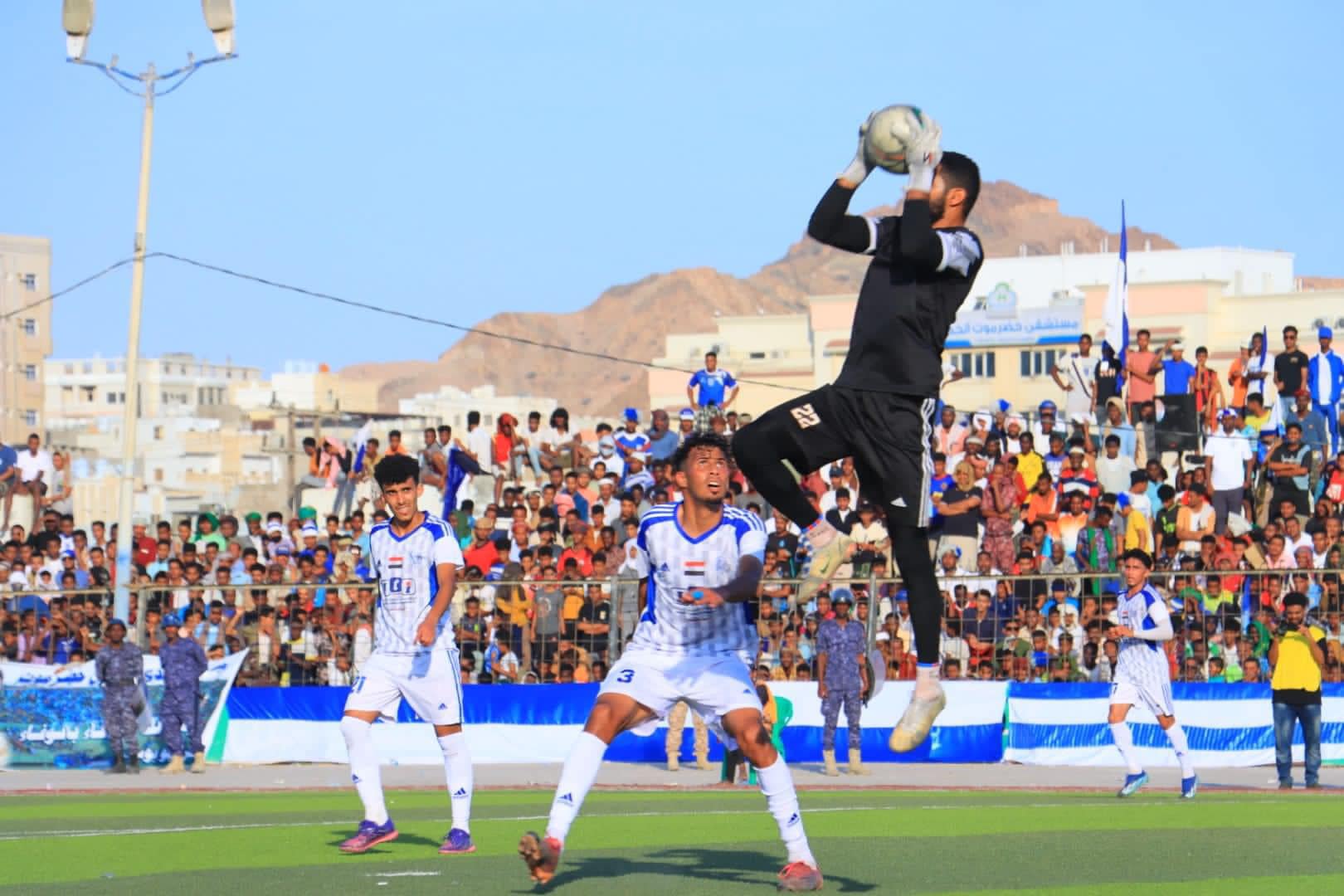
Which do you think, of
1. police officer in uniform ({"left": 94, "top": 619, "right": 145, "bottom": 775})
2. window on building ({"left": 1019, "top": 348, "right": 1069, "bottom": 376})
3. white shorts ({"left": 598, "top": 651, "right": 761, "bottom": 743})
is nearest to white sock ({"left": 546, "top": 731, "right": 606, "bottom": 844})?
white shorts ({"left": 598, "top": 651, "right": 761, "bottom": 743})

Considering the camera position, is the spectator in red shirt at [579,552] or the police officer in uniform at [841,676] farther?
the spectator in red shirt at [579,552]

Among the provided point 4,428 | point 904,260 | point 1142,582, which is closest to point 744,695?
point 904,260

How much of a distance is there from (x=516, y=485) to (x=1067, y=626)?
9.59 metres

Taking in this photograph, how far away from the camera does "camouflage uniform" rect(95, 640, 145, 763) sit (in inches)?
880

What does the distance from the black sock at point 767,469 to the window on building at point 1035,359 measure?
8374cm

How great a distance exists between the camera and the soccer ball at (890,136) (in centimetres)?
855

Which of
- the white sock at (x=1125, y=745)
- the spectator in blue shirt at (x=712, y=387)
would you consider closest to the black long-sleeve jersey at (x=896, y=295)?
the white sock at (x=1125, y=745)

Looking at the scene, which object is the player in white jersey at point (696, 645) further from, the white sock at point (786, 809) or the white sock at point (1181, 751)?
the white sock at point (1181, 751)

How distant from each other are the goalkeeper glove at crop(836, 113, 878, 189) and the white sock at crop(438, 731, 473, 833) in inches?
185

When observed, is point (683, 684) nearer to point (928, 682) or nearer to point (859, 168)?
point (928, 682)

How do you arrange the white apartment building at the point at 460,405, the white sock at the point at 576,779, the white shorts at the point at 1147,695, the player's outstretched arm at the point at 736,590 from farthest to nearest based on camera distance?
the white apartment building at the point at 460,405, the white shorts at the point at 1147,695, the white sock at the point at 576,779, the player's outstretched arm at the point at 736,590

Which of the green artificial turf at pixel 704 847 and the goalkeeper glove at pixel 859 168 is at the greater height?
the goalkeeper glove at pixel 859 168

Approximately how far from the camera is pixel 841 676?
2166cm

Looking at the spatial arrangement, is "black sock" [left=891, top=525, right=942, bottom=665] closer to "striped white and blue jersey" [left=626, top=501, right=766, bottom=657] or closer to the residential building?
"striped white and blue jersey" [left=626, top=501, right=766, bottom=657]
